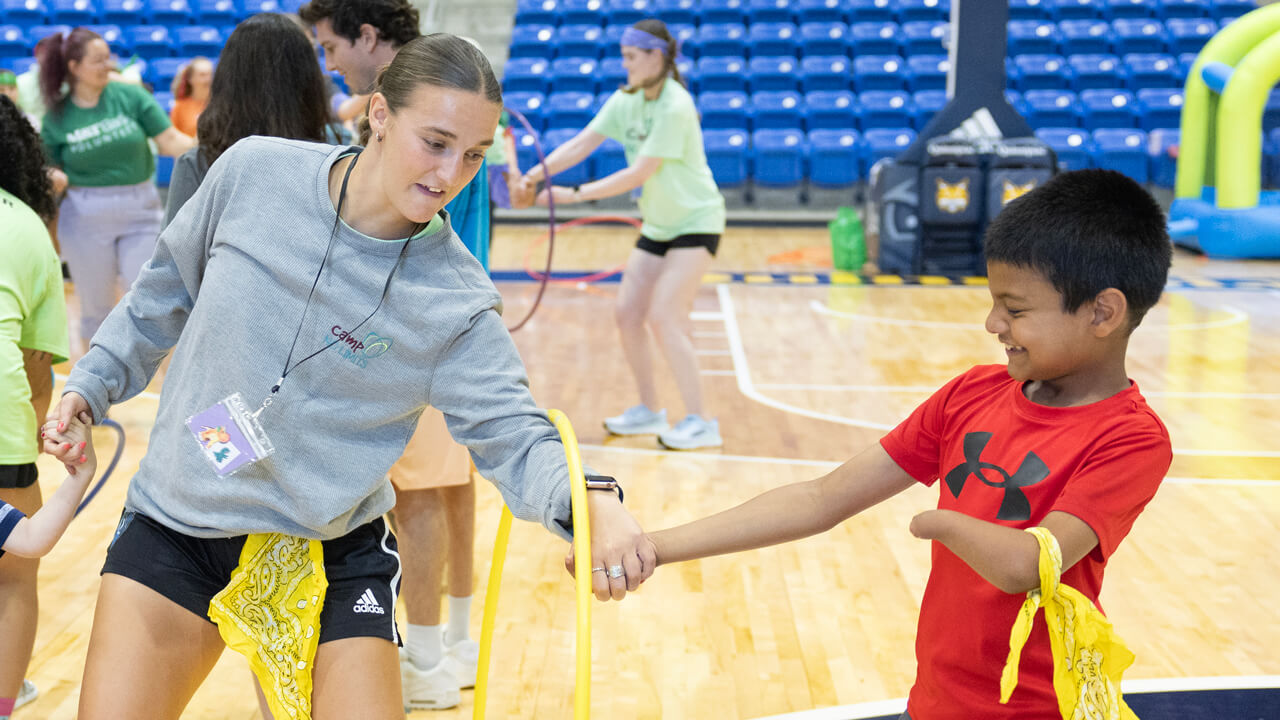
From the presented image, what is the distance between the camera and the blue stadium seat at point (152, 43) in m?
15.2

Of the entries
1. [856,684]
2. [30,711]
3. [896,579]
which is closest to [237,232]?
[30,711]

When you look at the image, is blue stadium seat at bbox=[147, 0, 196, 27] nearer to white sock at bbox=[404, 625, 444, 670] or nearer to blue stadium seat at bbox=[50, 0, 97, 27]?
blue stadium seat at bbox=[50, 0, 97, 27]

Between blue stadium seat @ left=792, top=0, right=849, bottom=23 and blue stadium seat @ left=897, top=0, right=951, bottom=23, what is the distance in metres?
0.71

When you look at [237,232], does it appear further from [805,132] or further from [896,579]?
[805,132]

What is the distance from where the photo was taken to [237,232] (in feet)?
6.89

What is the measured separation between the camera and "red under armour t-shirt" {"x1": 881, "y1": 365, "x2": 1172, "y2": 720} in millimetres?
1802

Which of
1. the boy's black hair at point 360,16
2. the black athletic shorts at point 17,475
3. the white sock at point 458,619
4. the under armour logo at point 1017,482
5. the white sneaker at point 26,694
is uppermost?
the boy's black hair at point 360,16

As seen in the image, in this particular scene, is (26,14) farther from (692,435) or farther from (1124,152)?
(692,435)

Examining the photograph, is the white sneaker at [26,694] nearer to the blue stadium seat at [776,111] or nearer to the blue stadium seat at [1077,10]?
the blue stadium seat at [776,111]

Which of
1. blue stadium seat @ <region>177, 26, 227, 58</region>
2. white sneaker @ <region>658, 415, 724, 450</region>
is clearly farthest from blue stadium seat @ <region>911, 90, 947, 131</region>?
white sneaker @ <region>658, 415, 724, 450</region>

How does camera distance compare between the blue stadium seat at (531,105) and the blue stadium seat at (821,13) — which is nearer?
the blue stadium seat at (531,105)

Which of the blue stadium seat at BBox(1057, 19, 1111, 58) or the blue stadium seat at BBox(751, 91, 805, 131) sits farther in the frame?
the blue stadium seat at BBox(1057, 19, 1111, 58)

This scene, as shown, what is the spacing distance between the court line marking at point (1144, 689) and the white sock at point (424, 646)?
87cm

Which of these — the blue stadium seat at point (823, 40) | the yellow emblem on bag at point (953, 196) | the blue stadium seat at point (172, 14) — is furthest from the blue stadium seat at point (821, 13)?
the blue stadium seat at point (172, 14)
